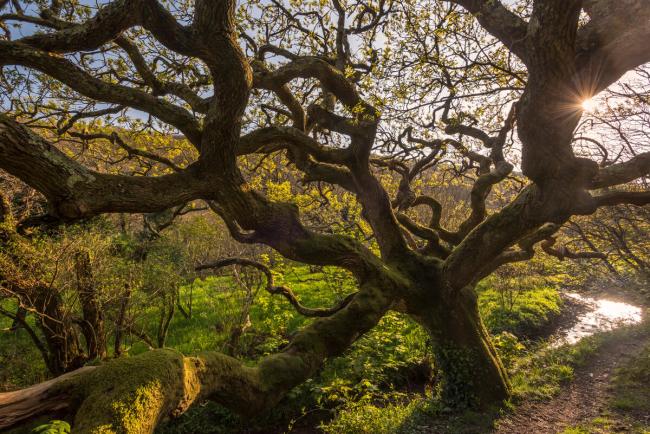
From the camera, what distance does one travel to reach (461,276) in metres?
7.19

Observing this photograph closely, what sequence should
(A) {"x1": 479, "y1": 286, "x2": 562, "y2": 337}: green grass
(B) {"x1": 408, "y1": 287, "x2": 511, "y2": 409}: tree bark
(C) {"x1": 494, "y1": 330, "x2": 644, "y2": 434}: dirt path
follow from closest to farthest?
(C) {"x1": 494, "y1": 330, "x2": 644, "y2": 434}: dirt path < (B) {"x1": 408, "y1": 287, "x2": 511, "y2": 409}: tree bark < (A) {"x1": 479, "y1": 286, "x2": 562, "y2": 337}: green grass

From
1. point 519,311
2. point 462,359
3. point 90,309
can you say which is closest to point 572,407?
point 462,359

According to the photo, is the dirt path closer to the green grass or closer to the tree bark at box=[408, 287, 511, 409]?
the tree bark at box=[408, 287, 511, 409]

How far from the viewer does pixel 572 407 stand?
7449 mm

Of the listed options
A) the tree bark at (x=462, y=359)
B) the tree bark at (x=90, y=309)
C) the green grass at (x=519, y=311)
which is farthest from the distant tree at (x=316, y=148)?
the green grass at (x=519, y=311)

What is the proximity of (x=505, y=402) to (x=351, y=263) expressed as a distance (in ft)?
15.5

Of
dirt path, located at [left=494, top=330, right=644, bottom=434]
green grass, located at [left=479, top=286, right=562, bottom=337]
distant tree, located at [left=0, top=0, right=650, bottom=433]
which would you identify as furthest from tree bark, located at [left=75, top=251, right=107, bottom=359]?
green grass, located at [left=479, top=286, right=562, bottom=337]

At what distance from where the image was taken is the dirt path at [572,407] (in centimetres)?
653

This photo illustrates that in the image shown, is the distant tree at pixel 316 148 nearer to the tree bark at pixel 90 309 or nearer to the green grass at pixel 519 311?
the tree bark at pixel 90 309

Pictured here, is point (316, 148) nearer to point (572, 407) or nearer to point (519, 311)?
point (572, 407)

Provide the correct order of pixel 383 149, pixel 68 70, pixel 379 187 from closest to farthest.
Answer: pixel 68 70
pixel 379 187
pixel 383 149

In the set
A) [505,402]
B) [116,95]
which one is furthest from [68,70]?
[505,402]

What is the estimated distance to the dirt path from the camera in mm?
6527

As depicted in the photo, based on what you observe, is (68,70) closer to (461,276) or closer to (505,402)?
(461,276)
